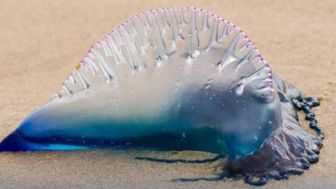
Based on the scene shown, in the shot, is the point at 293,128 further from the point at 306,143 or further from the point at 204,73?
the point at 204,73

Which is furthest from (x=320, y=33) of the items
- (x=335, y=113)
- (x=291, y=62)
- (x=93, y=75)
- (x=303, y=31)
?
(x=93, y=75)

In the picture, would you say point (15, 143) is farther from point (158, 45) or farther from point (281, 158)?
point (281, 158)

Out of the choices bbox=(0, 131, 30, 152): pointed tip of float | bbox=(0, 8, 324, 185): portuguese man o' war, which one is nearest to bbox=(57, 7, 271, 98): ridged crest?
bbox=(0, 8, 324, 185): portuguese man o' war

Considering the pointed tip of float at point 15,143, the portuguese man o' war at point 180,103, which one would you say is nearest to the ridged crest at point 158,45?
the portuguese man o' war at point 180,103

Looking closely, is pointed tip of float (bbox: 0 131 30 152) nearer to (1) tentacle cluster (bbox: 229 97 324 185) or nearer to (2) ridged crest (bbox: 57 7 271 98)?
(2) ridged crest (bbox: 57 7 271 98)

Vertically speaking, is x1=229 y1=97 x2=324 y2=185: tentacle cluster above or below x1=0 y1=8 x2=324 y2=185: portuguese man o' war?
below

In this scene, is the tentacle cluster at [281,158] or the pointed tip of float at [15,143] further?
the pointed tip of float at [15,143]

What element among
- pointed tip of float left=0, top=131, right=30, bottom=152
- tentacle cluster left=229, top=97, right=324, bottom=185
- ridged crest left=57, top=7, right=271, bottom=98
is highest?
ridged crest left=57, top=7, right=271, bottom=98

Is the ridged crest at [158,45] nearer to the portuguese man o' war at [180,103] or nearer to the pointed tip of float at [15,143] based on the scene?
the portuguese man o' war at [180,103]

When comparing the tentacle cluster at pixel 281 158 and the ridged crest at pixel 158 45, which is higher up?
the ridged crest at pixel 158 45
